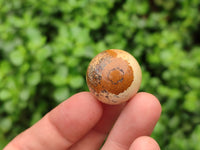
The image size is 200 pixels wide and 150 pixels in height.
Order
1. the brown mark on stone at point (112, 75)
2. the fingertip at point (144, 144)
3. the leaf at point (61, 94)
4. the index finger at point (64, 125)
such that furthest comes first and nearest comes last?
the leaf at point (61, 94), the index finger at point (64, 125), the brown mark on stone at point (112, 75), the fingertip at point (144, 144)

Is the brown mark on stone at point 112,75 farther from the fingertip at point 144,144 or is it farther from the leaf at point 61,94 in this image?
the leaf at point 61,94

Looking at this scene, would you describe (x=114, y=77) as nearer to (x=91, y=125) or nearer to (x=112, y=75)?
(x=112, y=75)

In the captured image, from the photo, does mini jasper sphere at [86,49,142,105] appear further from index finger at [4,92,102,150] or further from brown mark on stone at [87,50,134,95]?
index finger at [4,92,102,150]

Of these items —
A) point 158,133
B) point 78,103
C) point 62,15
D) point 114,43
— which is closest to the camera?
point 78,103

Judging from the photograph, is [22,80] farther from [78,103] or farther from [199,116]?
[199,116]

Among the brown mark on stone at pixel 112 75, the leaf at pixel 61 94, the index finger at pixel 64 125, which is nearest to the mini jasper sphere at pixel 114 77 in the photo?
the brown mark on stone at pixel 112 75

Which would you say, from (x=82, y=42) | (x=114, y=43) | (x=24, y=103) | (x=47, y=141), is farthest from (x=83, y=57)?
(x=47, y=141)
